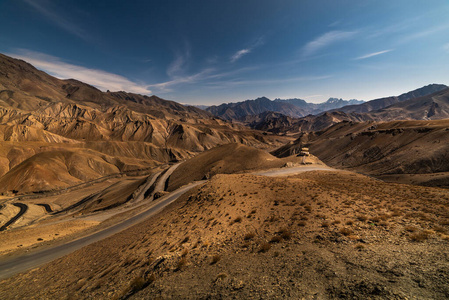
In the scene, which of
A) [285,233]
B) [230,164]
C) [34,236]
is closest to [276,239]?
[285,233]

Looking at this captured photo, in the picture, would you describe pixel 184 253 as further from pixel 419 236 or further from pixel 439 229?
pixel 439 229

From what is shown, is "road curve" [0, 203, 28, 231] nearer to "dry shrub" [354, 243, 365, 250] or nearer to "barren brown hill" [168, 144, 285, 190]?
"barren brown hill" [168, 144, 285, 190]

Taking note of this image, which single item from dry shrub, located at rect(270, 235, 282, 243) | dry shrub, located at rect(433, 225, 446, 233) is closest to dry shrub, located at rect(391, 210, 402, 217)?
dry shrub, located at rect(433, 225, 446, 233)

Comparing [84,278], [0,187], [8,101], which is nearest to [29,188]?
[0,187]

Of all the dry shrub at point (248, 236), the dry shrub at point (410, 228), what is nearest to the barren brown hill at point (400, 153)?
the dry shrub at point (410, 228)

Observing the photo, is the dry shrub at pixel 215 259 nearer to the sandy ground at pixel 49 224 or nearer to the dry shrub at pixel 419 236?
the dry shrub at pixel 419 236
